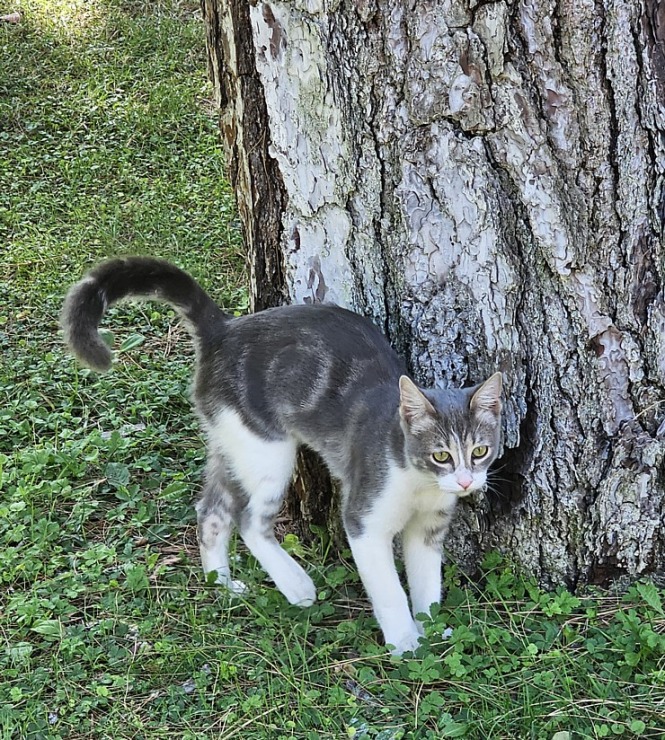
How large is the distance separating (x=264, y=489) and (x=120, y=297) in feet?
2.64

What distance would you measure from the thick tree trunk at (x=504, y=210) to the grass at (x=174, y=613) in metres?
0.33

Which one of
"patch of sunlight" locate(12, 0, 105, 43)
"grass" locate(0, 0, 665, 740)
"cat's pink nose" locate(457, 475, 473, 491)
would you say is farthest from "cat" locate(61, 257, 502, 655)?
"patch of sunlight" locate(12, 0, 105, 43)

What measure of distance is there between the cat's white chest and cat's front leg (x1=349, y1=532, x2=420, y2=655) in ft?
0.16

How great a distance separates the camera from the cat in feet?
10.00

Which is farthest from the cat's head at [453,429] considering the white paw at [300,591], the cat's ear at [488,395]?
the white paw at [300,591]

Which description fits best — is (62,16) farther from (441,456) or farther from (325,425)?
(441,456)

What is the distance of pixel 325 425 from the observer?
3.31m

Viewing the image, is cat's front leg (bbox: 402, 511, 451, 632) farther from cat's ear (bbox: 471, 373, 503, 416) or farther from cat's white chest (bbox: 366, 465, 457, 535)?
cat's ear (bbox: 471, 373, 503, 416)

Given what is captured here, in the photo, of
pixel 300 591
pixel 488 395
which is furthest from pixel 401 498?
pixel 300 591

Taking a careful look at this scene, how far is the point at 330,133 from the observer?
122 inches

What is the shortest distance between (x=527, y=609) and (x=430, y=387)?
30.4 inches

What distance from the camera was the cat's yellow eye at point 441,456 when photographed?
3021mm

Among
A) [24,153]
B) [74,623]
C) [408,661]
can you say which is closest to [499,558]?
[408,661]

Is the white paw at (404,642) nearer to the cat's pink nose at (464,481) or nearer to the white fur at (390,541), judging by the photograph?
the white fur at (390,541)
